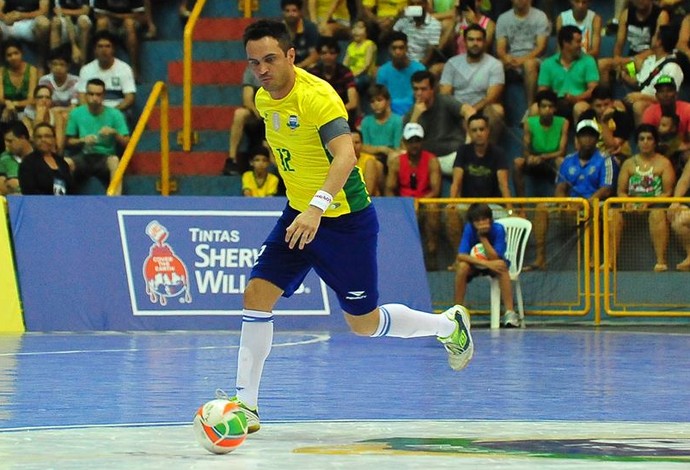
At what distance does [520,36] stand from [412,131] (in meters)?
2.82

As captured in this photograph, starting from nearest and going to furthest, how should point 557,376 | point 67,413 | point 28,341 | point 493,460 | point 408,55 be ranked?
point 493,460, point 67,413, point 557,376, point 28,341, point 408,55

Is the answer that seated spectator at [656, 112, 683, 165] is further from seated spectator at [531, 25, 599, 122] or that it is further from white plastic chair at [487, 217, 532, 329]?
white plastic chair at [487, 217, 532, 329]

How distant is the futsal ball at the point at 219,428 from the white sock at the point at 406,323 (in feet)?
7.17

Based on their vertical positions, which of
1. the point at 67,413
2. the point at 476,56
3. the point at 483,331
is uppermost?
the point at 476,56

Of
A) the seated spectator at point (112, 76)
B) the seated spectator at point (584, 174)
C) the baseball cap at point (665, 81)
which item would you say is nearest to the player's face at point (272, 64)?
the seated spectator at point (584, 174)

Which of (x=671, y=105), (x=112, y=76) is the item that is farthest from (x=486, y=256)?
(x=112, y=76)

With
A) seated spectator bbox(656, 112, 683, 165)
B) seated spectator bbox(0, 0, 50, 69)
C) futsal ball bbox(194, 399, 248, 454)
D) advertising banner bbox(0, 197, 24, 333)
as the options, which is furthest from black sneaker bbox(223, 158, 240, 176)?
futsal ball bbox(194, 399, 248, 454)

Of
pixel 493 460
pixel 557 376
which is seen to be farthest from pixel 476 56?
pixel 493 460

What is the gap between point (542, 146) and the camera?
19734mm

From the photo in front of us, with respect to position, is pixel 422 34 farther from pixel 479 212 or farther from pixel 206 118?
pixel 479 212

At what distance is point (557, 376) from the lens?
11.8 meters

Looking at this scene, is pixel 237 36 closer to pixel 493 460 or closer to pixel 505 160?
pixel 505 160

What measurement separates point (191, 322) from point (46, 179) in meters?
3.32

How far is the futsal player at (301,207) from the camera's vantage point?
26.8 ft
